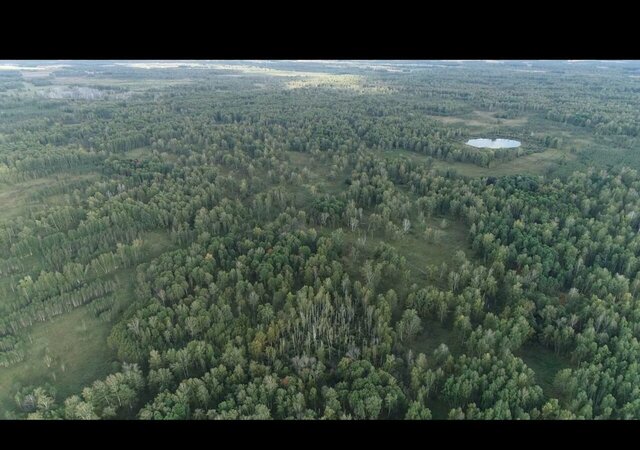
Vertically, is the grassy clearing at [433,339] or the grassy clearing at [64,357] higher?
the grassy clearing at [433,339]

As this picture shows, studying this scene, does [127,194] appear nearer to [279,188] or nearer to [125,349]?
[279,188]

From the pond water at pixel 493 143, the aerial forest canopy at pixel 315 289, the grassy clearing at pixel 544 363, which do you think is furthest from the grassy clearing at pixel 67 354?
the pond water at pixel 493 143

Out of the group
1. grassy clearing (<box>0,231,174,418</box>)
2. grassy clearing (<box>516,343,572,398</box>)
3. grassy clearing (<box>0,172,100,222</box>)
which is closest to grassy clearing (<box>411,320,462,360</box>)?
grassy clearing (<box>516,343,572,398</box>)

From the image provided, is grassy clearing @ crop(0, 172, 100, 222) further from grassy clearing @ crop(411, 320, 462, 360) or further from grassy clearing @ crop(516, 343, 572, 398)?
grassy clearing @ crop(516, 343, 572, 398)

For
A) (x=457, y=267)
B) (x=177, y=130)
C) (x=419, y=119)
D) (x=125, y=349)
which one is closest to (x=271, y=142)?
(x=177, y=130)

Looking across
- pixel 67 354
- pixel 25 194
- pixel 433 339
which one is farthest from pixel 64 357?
pixel 25 194

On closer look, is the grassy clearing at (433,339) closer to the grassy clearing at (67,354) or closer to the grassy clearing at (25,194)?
the grassy clearing at (67,354)
